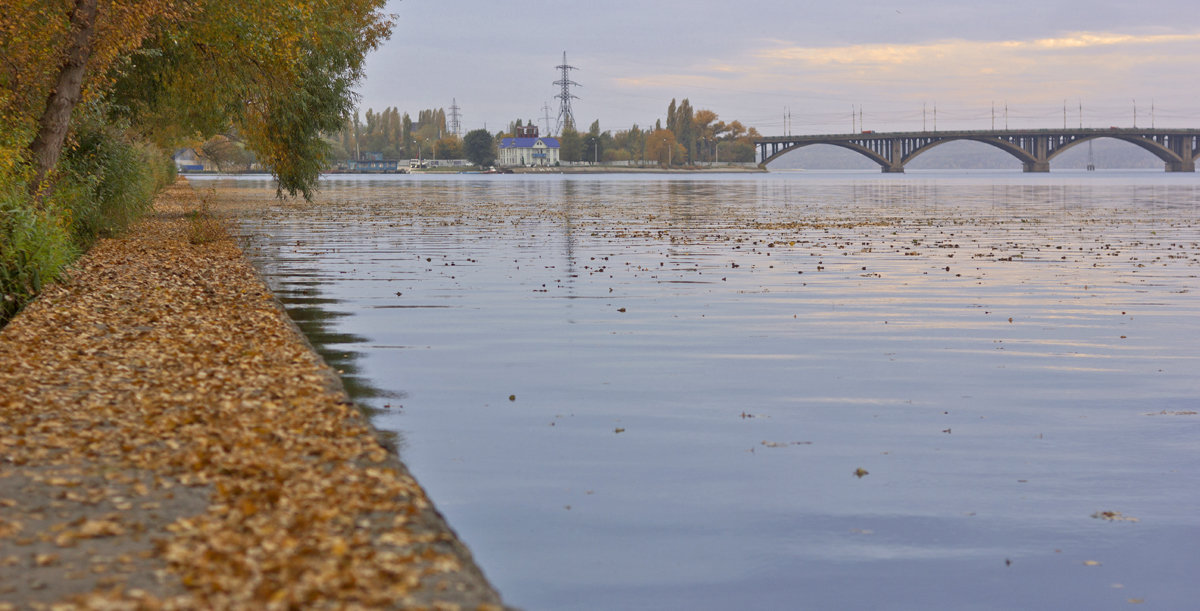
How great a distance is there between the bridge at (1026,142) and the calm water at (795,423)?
154 metres

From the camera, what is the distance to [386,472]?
8.77 meters

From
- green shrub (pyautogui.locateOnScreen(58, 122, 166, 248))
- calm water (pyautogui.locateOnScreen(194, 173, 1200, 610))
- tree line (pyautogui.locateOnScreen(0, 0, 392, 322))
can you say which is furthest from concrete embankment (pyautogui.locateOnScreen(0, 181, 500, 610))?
green shrub (pyautogui.locateOnScreen(58, 122, 166, 248))

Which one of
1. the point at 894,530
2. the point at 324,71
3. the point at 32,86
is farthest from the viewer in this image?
the point at 324,71

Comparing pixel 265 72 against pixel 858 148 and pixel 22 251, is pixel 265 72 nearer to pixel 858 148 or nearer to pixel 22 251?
pixel 22 251

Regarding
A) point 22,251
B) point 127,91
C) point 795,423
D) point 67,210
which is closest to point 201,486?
point 795,423

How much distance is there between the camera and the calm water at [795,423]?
25.9ft

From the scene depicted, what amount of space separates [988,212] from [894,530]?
51.4 metres

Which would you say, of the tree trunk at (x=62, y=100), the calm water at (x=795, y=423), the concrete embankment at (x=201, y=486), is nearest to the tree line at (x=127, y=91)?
the tree trunk at (x=62, y=100)

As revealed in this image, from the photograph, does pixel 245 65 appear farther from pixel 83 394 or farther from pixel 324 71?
pixel 83 394

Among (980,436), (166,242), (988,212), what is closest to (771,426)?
(980,436)

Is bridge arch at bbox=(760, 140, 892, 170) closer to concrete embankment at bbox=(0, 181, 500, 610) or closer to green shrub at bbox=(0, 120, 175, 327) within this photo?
green shrub at bbox=(0, 120, 175, 327)

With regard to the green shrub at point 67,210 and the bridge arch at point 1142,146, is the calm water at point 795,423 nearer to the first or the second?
the green shrub at point 67,210

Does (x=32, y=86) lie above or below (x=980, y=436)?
above

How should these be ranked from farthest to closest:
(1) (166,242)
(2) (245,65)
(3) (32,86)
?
(1) (166,242)
(2) (245,65)
(3) (32,86)
